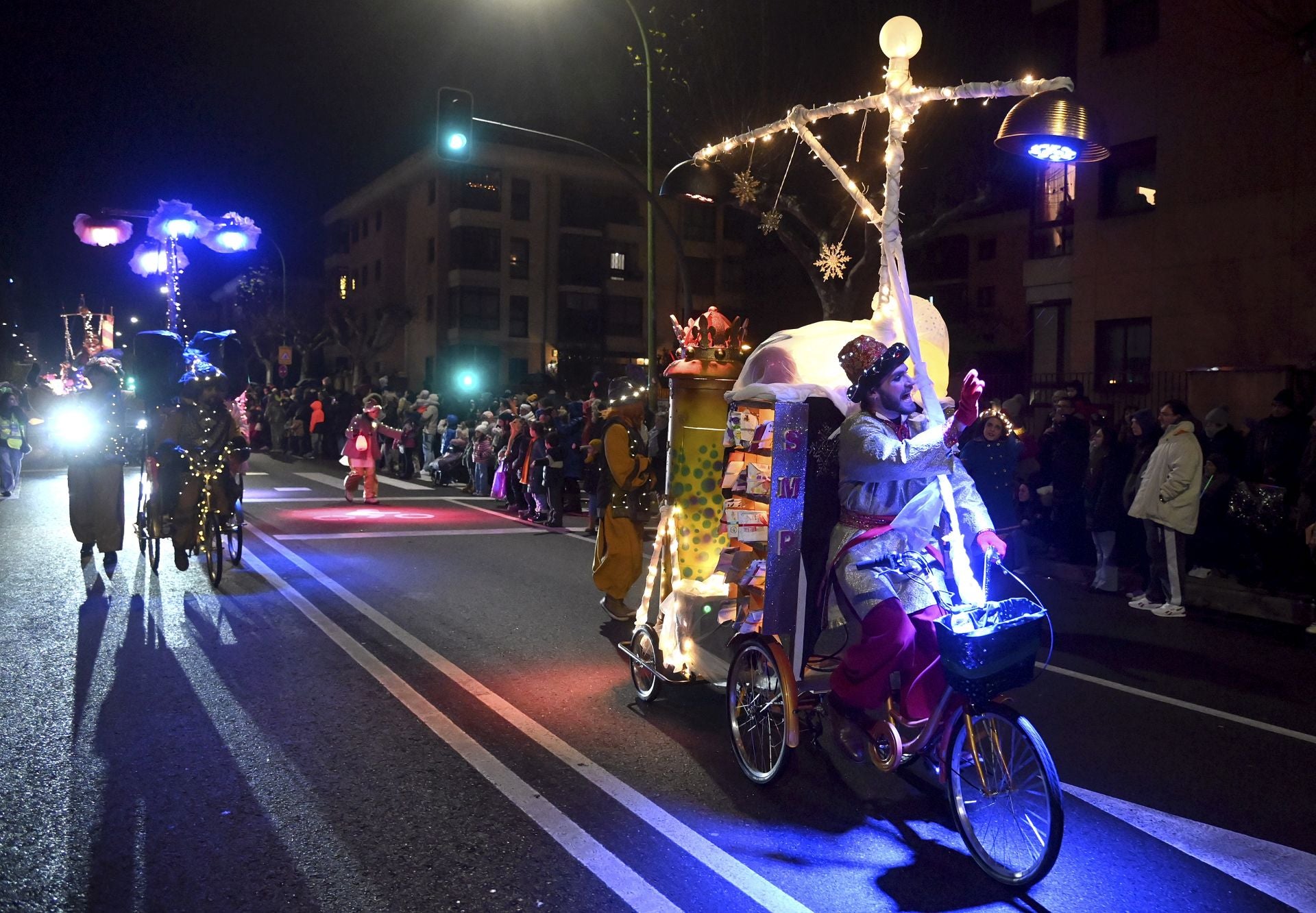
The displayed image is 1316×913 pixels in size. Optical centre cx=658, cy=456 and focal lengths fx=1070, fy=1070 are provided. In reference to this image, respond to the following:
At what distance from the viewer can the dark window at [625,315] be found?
173 feet

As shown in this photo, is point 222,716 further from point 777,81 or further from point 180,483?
point 777,81

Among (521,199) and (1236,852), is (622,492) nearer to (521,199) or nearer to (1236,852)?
(1236,852)

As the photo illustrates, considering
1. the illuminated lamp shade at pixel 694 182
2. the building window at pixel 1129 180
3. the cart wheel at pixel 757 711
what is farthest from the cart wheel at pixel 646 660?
the building window at pixel 1129 180

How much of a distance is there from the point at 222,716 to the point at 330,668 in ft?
3.73

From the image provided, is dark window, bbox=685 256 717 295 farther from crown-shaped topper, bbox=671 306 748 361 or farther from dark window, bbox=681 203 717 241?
crown-shaped topper, bbox=671 306 748 361

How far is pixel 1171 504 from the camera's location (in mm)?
9648

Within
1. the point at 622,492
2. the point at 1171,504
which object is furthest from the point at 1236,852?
the point at 1171,504

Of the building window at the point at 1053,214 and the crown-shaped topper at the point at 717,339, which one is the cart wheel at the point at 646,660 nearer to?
the crown-shaped topper at the point at 717,339

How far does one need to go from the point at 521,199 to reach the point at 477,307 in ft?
18.4

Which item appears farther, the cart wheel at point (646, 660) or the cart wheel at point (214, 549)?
the cart wheel at point (214, 549)

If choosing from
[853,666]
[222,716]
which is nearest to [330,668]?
[222,716]

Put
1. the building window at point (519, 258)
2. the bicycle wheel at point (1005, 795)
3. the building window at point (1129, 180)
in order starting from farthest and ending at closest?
the building window at point (519, 258), the building window at point (1129, 180), the bicycle wheel at point (1005, 795)

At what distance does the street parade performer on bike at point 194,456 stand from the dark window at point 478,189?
133ft

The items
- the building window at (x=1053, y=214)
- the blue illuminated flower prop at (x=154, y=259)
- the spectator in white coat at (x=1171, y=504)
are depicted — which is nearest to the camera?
the spectator in white coat at (x=1171, y=504)
